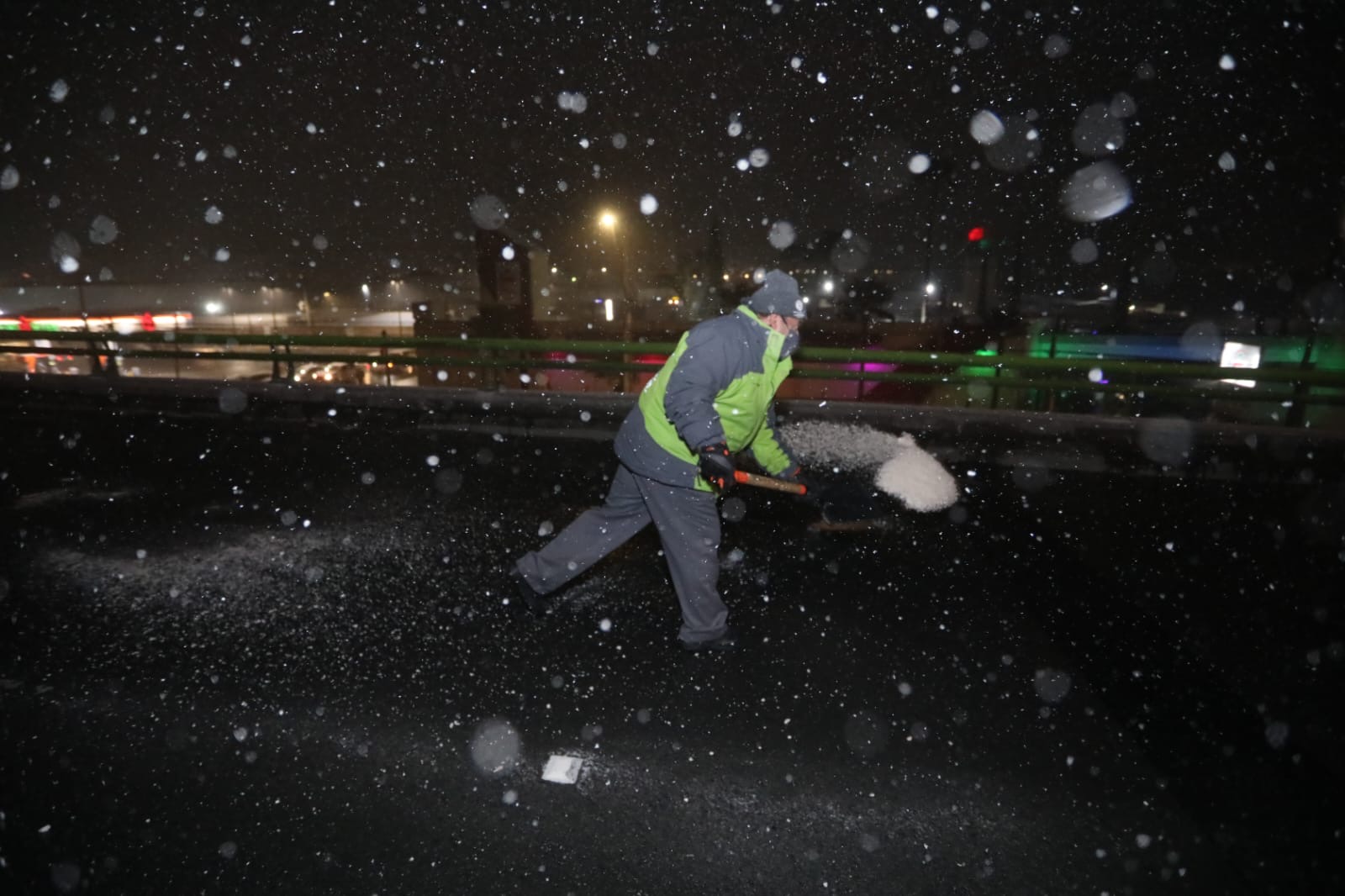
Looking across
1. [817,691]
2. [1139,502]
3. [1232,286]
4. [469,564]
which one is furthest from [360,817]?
[1232,286]

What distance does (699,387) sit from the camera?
10.3 feet

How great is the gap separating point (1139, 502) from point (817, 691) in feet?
13.1

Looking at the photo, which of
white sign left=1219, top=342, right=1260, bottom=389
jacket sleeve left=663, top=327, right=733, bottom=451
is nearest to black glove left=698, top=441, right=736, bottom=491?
jacket sleeve left=663, top=327, right=733, bottom=451

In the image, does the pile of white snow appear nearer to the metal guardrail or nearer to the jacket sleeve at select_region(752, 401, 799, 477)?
the metal guardrail

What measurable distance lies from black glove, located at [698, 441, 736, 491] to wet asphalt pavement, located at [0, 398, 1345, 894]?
3.01 feet

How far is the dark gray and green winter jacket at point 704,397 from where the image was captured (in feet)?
10.3

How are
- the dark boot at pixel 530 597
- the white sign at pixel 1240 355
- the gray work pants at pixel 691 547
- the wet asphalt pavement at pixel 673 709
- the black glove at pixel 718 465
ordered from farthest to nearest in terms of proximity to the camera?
the white sign at pixel 1240 355, the dark boot at pixel 530 597, the gray work pants at pixel 691 547, the black glove at pixel 718 465, the wet asphalt pavement at pixel 673 709

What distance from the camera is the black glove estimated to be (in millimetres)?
3059

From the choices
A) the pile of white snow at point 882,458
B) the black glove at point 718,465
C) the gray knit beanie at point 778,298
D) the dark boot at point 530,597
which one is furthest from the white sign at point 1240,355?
the dark boot at point 530,597

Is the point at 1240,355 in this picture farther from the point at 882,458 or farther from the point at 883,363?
the point at 882,458

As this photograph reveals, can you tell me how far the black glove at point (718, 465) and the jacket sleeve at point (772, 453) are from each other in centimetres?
69

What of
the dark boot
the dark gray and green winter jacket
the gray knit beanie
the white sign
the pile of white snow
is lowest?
the dark boot

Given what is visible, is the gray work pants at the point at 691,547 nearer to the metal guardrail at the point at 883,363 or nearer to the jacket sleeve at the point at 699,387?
the jacket sleeve at the point at 699,387

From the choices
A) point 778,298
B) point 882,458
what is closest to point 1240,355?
point 882,458
